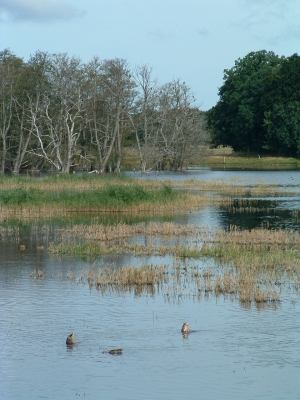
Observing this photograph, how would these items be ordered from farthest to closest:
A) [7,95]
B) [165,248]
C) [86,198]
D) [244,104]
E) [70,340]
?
[244,104] → [7,95] → [86,198] → [165,248] → [70,340]

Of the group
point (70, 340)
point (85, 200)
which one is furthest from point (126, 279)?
point (85, 200)

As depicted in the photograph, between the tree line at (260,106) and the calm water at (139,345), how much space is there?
73181 millimetres

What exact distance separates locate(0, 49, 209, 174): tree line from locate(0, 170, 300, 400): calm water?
48.7 metres

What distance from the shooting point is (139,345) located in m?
12.8

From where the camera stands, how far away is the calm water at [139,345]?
35.6 feet

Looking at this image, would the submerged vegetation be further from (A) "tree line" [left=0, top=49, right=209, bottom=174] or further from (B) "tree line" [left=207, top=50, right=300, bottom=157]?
(B) "tree line" [left=207, top=50, right=300, bottom=157]

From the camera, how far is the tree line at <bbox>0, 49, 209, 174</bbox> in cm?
6806

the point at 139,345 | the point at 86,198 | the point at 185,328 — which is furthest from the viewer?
the point at 86,198

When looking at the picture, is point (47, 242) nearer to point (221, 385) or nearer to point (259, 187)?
point (221, 385)

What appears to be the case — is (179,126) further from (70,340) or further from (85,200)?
(70,340)

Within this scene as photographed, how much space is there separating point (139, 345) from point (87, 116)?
6028cm

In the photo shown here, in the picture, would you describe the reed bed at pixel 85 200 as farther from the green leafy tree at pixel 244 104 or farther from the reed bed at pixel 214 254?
the green leafy tree at pixel 244 104

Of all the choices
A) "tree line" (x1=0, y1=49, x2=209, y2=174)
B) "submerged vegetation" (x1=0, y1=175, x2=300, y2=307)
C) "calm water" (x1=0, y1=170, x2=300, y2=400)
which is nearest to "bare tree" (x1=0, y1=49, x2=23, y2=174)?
"tree line" (x1=0, y1=49, x2=209, y2=174)

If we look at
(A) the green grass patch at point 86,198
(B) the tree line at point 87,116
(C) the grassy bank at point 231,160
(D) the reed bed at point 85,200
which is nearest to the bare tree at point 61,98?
(B) the tree line at point 87,116
